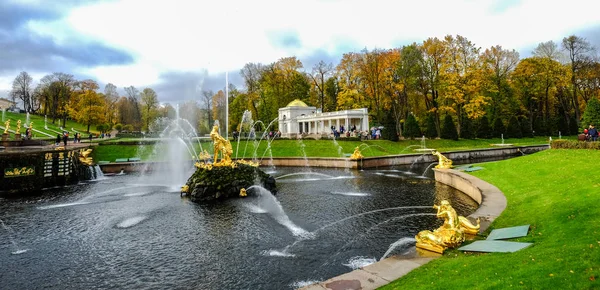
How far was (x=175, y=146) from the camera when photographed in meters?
27.3

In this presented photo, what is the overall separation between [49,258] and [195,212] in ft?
19.5

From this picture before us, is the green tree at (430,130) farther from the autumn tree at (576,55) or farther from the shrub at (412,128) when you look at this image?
the autumn tree at (576,55)

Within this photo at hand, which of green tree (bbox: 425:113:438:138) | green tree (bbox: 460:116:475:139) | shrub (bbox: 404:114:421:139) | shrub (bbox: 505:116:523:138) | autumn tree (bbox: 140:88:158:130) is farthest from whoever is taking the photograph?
autumn tree (bbox: 140:88:158:130)

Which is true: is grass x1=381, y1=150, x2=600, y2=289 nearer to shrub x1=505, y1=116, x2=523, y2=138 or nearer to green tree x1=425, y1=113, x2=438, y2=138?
green tree x1=425, y1=113, x2=438, y2=138

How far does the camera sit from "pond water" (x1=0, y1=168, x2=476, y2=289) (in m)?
8.56

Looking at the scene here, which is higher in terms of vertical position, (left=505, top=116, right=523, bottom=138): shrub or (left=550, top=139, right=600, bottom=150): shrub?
(left=505, top=116, right=523, bottom=138): shrub

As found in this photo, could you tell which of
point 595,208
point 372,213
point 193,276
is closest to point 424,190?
point 372,213

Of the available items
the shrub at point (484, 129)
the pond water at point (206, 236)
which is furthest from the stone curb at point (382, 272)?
the shrub at point (484, 129)

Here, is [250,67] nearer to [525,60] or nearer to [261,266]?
[525,60]

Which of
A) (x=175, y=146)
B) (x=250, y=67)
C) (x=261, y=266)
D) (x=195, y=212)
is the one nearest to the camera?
(x=261, y=266)

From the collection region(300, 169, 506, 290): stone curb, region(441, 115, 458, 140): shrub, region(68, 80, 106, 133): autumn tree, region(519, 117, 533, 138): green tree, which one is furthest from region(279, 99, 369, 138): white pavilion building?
region(300, 169, 506, 290): stone curb

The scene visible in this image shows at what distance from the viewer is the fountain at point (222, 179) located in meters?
18.0

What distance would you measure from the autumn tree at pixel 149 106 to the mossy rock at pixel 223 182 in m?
74.0

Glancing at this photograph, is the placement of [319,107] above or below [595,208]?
above
